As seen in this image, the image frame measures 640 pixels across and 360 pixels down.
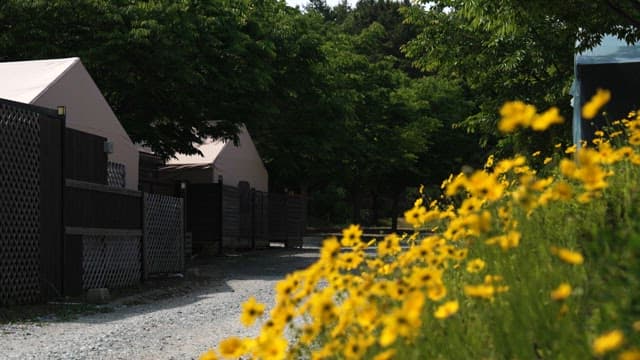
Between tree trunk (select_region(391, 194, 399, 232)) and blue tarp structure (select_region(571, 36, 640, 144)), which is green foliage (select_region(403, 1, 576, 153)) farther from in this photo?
tree trunk (select_region(391, 194, 399, 232))

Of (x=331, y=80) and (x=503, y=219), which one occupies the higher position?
(x=331, y=80)

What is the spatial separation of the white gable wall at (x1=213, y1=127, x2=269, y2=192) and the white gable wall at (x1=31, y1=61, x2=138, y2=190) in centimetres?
838

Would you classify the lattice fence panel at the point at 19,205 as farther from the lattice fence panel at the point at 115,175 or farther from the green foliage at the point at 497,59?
the green foliage at the point at 497,59

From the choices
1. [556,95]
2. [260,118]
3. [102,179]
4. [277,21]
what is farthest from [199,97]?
[556,95]

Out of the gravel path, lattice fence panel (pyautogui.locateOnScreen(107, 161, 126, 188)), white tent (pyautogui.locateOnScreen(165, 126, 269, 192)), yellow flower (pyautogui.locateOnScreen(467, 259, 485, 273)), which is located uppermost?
white tent (pyautogui.locateOnScreen(165, 126, 269, 192))

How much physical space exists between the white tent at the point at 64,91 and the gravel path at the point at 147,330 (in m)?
3.66

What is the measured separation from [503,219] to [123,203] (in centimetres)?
951

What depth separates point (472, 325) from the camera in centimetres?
315

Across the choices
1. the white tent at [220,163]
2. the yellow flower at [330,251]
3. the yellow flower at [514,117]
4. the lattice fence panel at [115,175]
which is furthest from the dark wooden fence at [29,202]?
the white tent at [220,163]

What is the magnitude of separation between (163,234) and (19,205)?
443cm

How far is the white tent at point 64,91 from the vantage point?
12734 millimetres

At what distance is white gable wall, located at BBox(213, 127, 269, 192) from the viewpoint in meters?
24.6

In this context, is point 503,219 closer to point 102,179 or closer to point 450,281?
point 450,281

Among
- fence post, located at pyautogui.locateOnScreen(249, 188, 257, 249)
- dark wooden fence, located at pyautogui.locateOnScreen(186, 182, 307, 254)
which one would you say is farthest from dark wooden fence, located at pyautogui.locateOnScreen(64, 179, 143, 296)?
fence post, located at pyautogui.locateOnScreen(249, 188, 257, 249)
